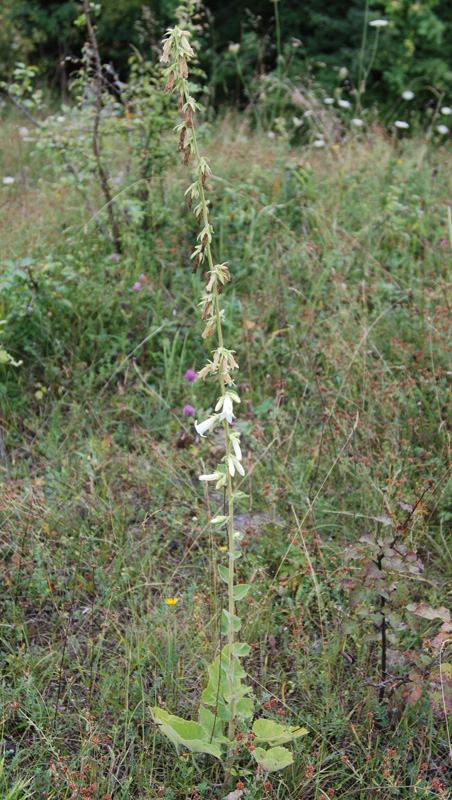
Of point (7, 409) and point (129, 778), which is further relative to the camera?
point (7, 409)

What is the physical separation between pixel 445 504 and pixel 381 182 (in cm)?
282

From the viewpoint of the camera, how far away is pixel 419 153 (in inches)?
197

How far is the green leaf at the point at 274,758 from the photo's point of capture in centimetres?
168

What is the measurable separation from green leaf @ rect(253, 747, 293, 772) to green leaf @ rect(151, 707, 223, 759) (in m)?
0.10

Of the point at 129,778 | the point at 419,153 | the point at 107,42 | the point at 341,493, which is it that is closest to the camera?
the point at 129,778

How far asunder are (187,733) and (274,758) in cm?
22

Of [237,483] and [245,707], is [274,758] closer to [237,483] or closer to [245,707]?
[245,707]

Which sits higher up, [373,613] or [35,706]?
[373,613]

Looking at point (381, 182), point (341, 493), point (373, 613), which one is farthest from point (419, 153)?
point (373, 613)

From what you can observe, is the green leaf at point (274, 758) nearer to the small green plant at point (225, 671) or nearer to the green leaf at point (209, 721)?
the small green plant at point (225, 671)

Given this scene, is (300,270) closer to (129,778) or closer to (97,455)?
(97,455)

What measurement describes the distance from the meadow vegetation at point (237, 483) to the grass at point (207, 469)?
13 millimetres

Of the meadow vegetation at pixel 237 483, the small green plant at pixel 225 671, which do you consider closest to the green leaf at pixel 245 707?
the small green plant at pixel 225 671

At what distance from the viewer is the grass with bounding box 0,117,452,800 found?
75.1 inches
